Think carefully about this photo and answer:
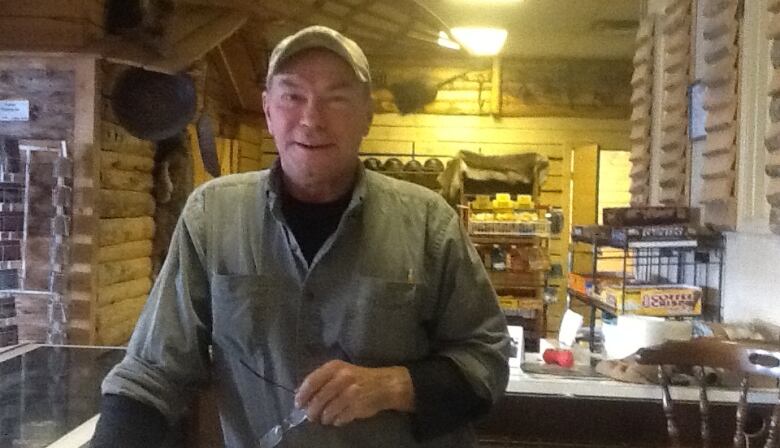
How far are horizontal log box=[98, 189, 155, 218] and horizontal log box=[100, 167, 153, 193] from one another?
3cm

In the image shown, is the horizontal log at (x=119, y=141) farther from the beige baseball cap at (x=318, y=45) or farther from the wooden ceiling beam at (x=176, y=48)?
the beige baseball cap at (x=318, y=45)

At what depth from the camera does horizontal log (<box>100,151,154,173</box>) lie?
160 inches

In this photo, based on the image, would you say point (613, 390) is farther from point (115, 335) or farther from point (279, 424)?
point (115, 335)

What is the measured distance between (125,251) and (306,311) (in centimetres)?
326

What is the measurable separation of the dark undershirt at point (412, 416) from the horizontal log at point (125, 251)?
2.89 metres

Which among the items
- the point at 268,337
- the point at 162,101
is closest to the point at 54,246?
the point at 162,101

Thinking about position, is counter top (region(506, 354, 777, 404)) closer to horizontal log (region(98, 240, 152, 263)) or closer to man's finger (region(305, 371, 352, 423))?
man's finger (region(305, 371, 352, 423))

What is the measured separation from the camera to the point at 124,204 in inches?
171

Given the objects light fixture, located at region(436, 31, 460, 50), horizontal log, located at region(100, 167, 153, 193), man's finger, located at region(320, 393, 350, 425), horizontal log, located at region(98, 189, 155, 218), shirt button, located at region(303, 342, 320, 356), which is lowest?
man's finger, located at region(320, 393, 350, 425)

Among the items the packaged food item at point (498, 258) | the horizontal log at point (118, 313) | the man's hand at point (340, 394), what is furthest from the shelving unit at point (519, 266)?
the man's hand at point (340, 394)

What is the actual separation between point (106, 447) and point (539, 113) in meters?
6.80

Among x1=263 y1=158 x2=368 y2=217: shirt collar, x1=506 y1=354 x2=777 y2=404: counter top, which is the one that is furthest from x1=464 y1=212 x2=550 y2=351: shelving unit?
x1=263 y1=158 x2=368 y2=217: shirt collar

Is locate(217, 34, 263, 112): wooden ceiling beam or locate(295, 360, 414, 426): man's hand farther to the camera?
locate(217, 34, 263, 112): wooden ceiling beam

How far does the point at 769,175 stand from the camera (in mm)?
2371
